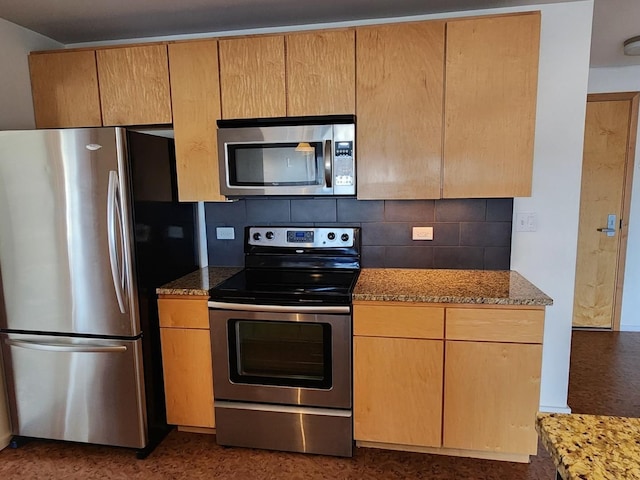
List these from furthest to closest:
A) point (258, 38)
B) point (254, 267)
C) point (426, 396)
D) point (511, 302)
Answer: point (254, 267) → point (258, 38) → point (426, 396) → point (511, 302)

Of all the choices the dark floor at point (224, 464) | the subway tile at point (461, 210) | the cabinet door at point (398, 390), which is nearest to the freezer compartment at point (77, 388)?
the dark floor at point (224, 464)

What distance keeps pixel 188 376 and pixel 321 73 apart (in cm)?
179

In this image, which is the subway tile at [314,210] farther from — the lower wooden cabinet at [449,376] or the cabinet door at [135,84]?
the cabinet door at [135,84]

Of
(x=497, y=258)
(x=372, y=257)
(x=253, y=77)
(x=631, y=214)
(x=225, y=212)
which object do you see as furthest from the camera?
(x=631, y=214)

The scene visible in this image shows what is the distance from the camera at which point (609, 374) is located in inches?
119

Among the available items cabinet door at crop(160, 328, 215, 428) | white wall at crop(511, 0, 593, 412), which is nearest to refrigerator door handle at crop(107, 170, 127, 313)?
cabinet door at crop(160, 328, 215, 428)

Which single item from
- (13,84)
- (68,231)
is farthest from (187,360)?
(13,84)

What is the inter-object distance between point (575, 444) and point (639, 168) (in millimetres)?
3827

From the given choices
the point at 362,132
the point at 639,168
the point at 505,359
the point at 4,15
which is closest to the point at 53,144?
the point at 4,15

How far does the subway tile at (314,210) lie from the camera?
8.21 ft

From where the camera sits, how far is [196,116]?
225cm

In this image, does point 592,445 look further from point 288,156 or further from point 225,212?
point 225,212

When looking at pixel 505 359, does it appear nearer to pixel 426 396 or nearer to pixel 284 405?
pixel 426 396

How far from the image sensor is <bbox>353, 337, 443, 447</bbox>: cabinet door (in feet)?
6.50
